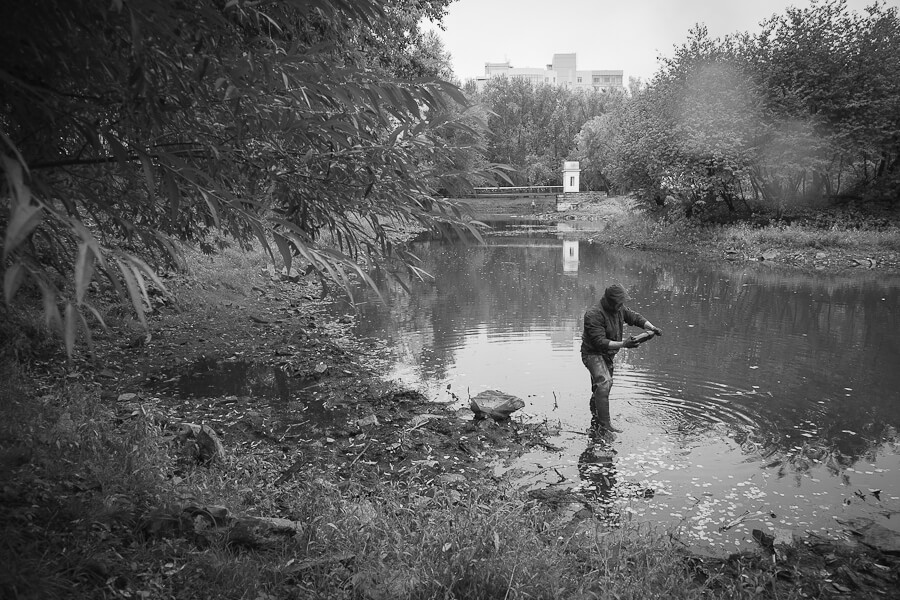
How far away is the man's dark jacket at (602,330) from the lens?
818 centimetres

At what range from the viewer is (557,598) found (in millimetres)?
3605

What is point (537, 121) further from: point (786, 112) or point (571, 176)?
point (786, 112)

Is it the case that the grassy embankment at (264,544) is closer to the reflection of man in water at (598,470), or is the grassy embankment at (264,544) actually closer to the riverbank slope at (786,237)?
the reflection of man in water at (598,470)

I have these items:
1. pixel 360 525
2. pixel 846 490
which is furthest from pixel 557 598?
pixel 846 490

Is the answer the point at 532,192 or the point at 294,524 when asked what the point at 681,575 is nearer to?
the point at 294,524

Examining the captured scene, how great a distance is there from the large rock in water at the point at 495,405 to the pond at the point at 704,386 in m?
0.38

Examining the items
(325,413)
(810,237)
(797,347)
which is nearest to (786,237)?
(810,237)

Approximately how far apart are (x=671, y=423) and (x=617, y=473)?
1823 millimetres

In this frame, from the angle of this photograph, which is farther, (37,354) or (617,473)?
(37,354)

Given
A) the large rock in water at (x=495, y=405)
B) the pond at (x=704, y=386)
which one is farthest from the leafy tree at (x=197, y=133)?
the large rock in water at (x=495, y=405)

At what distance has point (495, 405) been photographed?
8.30 meters

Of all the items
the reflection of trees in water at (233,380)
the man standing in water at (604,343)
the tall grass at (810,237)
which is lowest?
the reflection of trees in water at (233,380)

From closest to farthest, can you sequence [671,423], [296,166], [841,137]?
[296,166] < [671,423] < [841,137]

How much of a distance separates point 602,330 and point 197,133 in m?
6.25
